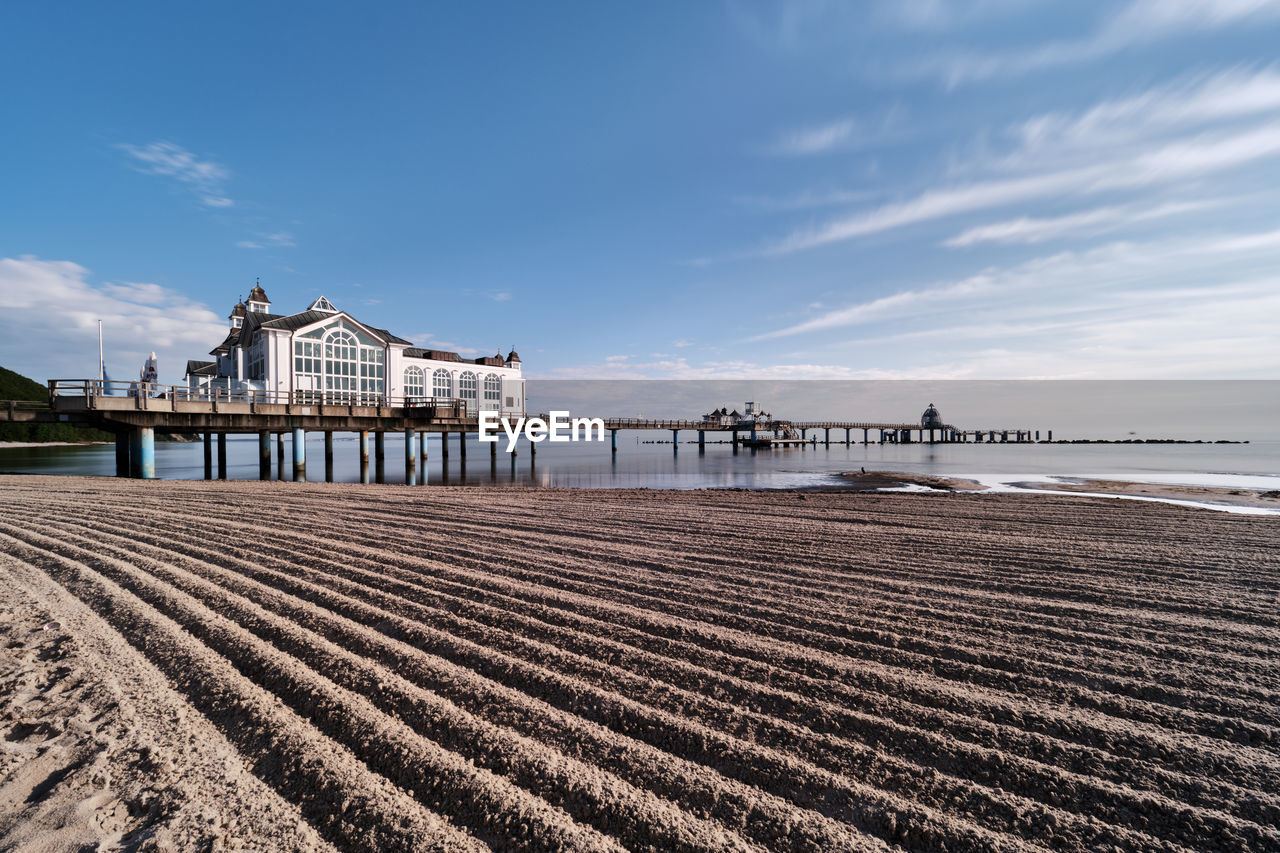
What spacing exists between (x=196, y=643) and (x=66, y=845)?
217 cm

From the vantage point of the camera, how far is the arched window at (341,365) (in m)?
30.8

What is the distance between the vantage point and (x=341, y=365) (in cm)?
3166

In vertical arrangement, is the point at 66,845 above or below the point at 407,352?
below

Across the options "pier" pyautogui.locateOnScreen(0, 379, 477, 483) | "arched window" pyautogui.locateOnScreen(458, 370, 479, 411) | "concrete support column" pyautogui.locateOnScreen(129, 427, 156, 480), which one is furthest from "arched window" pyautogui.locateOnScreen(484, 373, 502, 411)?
"concrete support column" pyautogui.locateOnScreen(129, 427, 156, 480)

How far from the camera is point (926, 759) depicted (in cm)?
282

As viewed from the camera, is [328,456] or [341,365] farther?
[341,365]

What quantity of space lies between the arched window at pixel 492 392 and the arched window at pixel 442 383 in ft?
12.0

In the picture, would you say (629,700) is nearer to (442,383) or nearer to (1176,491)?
(1176,491)

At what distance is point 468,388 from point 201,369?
17.2 metres

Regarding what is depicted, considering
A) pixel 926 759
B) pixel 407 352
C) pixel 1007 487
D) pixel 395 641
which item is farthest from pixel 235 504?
pixel 407 352

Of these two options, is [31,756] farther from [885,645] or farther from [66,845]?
[885,645]

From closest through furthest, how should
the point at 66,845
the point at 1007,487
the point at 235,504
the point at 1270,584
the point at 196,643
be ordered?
1. the point at 66,845
2. the point at 196,643
3. the point at 1270,584
4. the point at 235,504
5. the point at 1007,487

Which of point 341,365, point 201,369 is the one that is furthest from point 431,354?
point 201,369

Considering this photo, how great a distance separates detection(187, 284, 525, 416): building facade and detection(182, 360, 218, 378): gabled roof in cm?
7
